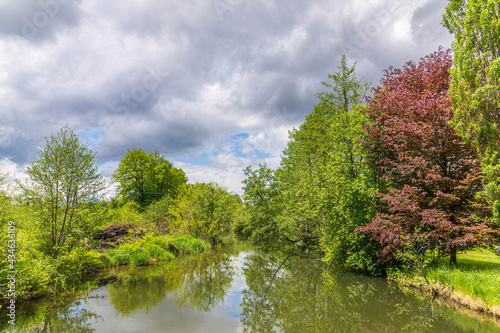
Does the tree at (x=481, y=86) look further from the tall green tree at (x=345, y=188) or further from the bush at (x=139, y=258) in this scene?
the bush at (x=139, y=258)

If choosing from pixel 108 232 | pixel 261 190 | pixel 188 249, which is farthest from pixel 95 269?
pixel 261 190

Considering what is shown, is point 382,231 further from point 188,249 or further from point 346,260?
point 188,249

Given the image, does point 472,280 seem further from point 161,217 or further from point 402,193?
point 161,217

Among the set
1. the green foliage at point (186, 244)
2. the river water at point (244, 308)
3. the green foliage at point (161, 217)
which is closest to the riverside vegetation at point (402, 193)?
the river water at point (244, 308)

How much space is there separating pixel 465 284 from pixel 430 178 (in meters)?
3.50

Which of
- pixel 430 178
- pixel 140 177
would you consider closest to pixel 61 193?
pixel 430 178

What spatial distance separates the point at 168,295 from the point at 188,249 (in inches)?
407

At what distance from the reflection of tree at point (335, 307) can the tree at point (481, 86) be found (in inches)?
133

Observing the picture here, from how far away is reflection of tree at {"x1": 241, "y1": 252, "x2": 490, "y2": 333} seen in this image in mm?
6426

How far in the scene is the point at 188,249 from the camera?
62.4 feet

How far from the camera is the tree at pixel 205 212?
826 inches

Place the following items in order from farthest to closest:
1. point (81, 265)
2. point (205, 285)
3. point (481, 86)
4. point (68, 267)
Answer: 1. point (205, 285)
2. point (81, 265)
3. point (68, 267)
4. point (481, 86)

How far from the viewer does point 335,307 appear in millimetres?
7930

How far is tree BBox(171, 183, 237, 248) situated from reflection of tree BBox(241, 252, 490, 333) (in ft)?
32.1
